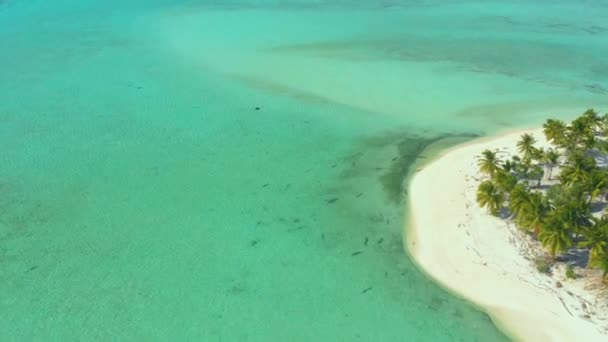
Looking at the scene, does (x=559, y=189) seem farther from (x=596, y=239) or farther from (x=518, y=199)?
(x=596, y=239)

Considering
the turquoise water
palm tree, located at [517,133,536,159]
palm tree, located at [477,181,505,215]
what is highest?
palm tree, located at [517,133,536,159]

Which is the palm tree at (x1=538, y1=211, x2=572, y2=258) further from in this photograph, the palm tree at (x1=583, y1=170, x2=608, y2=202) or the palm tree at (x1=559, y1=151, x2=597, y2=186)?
the palm tree at (x1=559, y1=151, x2=597, y2=186)

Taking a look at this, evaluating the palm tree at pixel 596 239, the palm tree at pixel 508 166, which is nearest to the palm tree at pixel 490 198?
the palm tree at pixel 508 166

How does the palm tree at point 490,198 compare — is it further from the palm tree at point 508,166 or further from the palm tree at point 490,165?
the palm tree at point 508,166

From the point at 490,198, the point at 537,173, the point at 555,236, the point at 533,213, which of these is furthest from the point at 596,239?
the point at 537,173

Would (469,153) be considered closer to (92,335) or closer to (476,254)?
(476,254)

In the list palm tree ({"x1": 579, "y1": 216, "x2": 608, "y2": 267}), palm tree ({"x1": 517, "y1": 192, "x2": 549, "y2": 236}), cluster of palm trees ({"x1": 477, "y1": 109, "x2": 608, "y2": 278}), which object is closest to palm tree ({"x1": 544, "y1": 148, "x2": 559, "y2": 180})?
cluster of palm trees ({"x1": 477, "y1": 109, "x2": 608, "y2": 278})

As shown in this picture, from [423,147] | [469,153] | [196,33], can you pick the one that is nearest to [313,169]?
[423,147]
